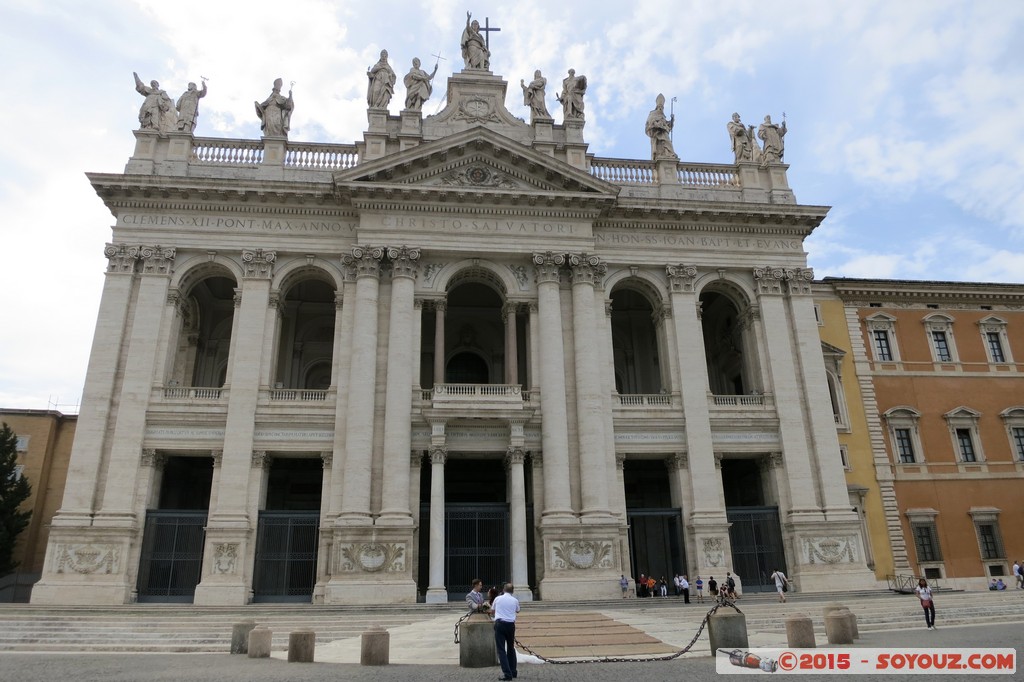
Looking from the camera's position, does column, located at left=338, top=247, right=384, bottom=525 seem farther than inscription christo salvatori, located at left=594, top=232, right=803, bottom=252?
No

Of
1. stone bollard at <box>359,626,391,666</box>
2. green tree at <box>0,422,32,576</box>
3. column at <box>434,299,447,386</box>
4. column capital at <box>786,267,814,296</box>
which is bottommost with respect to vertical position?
stone bollard at <box>359,626,391,666</box>

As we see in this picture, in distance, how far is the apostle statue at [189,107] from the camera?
2891 cm

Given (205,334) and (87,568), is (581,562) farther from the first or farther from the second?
(205,334)

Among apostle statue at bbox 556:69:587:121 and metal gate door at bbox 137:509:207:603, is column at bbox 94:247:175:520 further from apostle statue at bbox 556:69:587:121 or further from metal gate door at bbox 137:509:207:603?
apostle statue at bbox 556:69:587:121

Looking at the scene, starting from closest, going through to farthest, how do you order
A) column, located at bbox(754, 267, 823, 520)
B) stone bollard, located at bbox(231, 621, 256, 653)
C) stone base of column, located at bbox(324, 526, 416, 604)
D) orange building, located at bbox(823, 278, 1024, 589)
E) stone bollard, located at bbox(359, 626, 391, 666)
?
stone bollard, located at bbox(359, 626, 391, 666)
stone bollard, located at bbox(231, 621, 256, 653)
stone base of column, located at bbox(324, 526, 416, 604)
column, located at bbox(754, 267, 823, 520)
orange building, located at bbox(823, 278, 1024, 589)

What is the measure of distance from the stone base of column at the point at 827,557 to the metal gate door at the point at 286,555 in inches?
662

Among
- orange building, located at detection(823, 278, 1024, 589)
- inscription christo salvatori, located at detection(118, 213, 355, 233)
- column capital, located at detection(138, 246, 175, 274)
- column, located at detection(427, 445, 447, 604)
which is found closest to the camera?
column, located at detection(427, 445, 447, 604)

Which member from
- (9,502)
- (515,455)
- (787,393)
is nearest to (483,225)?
(515,455)

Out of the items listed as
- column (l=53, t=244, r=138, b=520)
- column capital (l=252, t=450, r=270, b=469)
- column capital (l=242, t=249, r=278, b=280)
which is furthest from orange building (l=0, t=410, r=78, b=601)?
column capital (l=242, t=249, r=278, b=280)

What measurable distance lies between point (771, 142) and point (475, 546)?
70.6 feet

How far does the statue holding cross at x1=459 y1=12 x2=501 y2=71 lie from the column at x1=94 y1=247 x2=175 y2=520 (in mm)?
15038

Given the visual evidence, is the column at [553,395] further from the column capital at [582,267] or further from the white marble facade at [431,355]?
the column capital at [582,267]

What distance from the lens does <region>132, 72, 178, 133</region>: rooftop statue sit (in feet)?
94.6

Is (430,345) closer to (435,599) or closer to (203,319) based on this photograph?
→ (203,319)
